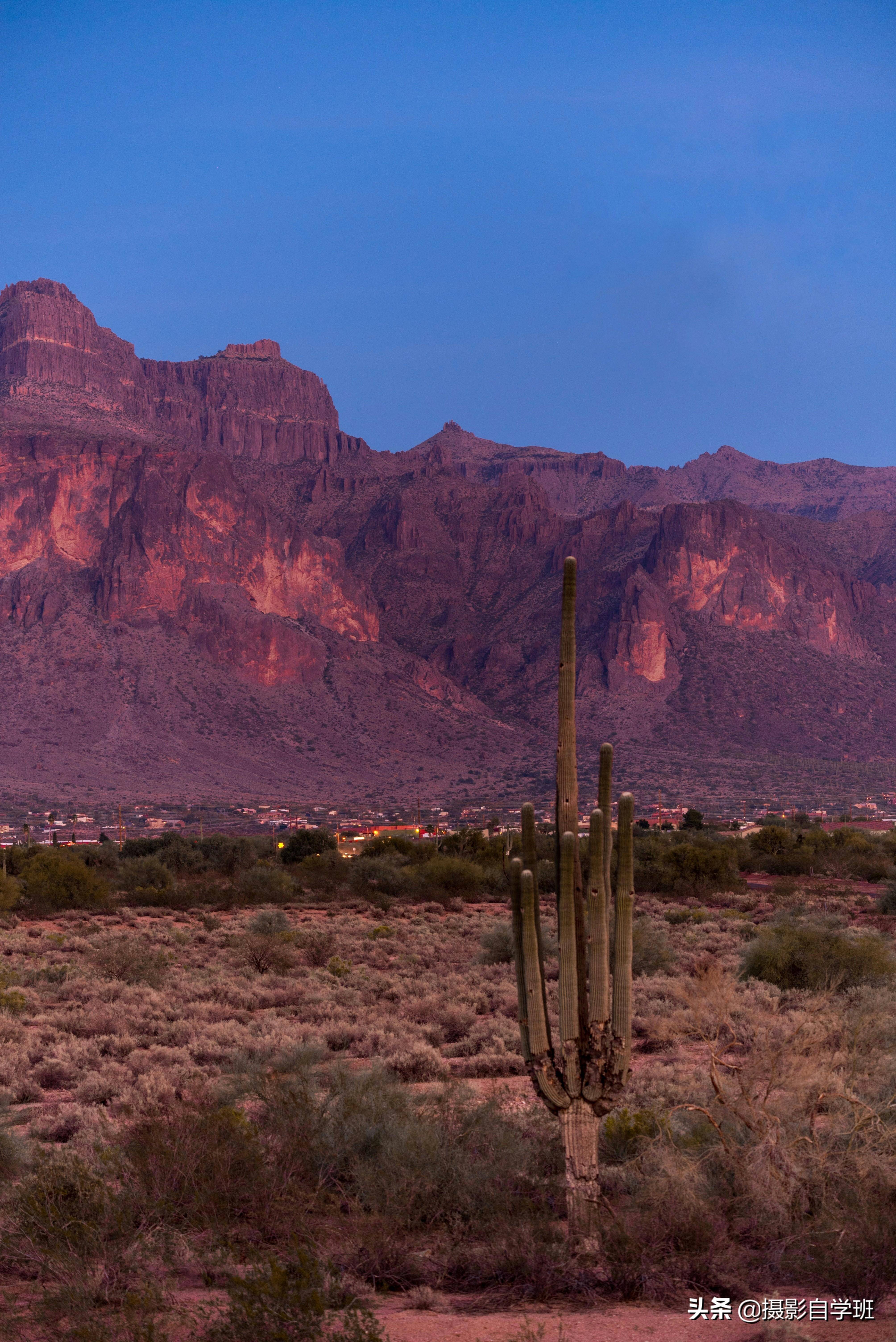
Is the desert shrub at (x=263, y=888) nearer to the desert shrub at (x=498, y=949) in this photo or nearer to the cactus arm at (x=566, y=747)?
the desert shrub at (x=498, y=949)

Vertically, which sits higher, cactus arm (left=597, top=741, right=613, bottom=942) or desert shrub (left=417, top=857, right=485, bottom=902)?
cactus arm (left=597, top=741, right=613, bottom=942)

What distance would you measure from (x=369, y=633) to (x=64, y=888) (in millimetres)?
136652

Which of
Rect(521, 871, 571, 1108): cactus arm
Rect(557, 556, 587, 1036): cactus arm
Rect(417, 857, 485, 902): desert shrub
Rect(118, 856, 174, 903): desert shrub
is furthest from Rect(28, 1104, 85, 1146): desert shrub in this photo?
Rect(417, 857, 485, 902): desert shrub

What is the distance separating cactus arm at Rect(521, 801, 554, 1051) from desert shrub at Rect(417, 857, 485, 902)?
27.7 metres

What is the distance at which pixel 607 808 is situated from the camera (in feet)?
25.3

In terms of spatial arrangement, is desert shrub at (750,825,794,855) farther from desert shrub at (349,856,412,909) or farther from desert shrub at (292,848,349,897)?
desert shrub at (292,848,349,897)

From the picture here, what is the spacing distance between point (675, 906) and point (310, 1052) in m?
21.4

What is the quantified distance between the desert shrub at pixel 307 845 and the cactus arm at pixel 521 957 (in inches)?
1695

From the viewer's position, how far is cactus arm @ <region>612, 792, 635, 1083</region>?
698 centimetres

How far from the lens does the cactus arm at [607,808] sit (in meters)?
7.22

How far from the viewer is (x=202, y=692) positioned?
402 feet

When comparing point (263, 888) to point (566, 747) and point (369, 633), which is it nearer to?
point (566, 747)

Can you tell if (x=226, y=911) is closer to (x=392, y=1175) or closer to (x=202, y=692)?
(x=392, y=1175)

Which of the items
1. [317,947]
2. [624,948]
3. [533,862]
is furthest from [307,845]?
[624,948]
